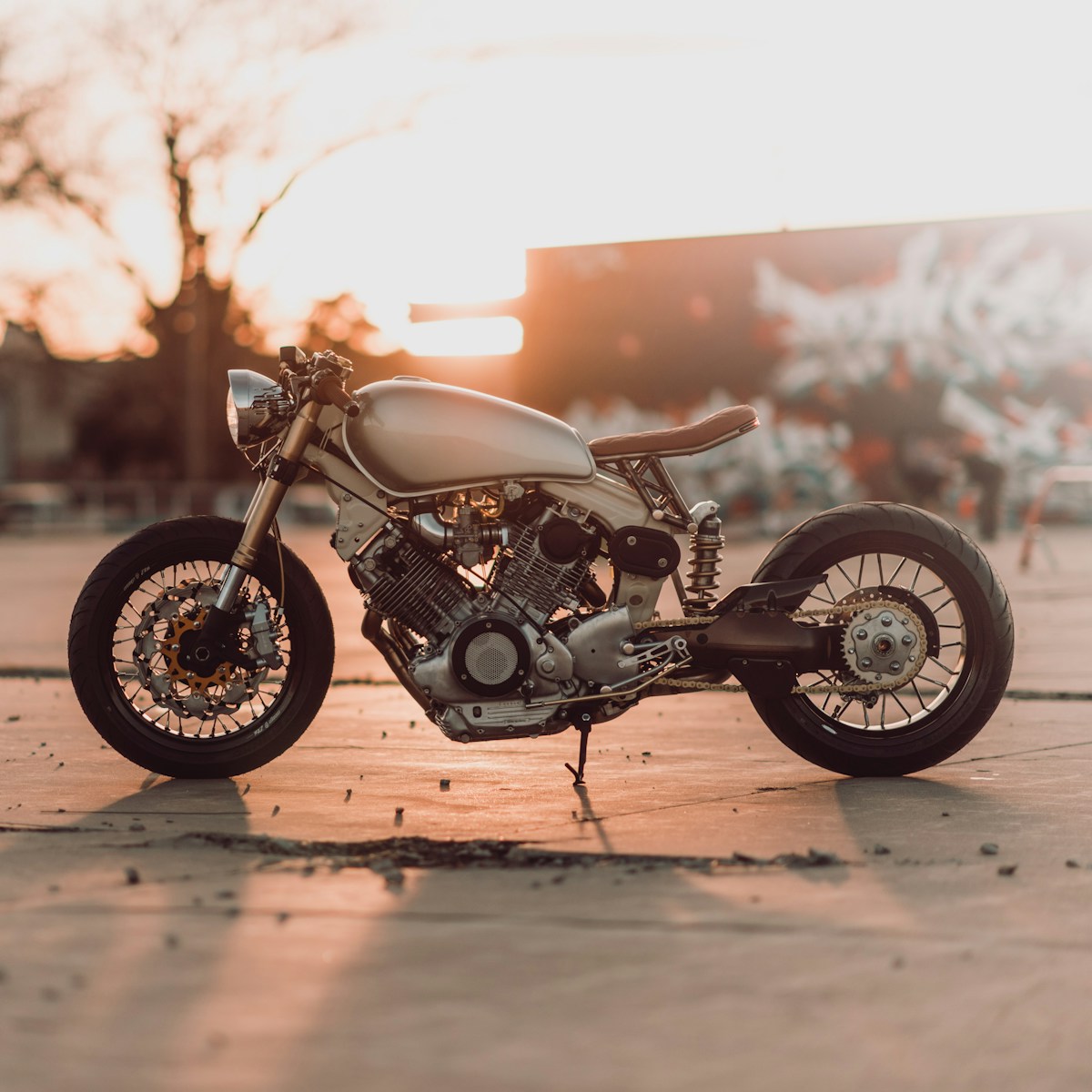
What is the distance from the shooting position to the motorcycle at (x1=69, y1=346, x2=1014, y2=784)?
212 inches

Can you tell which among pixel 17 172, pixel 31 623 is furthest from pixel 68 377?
pixel 31 623

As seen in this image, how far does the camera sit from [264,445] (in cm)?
580

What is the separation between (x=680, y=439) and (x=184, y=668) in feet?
5.77

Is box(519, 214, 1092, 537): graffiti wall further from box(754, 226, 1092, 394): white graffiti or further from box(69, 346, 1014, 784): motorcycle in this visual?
box(69, 346, 1014, 784): motorcycle

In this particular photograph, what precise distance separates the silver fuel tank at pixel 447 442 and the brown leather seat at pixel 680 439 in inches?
5.2

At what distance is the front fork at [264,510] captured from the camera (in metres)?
5.50

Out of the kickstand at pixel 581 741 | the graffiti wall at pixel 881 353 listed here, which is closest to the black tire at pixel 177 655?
the kickstand at pixel 581 741

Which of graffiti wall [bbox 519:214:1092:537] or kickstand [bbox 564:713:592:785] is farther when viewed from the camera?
graffiti wall [bbox 519:214:1092:537]

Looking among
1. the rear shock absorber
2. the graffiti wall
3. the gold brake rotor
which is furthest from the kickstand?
the graffiti wall

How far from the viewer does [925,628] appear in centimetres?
562

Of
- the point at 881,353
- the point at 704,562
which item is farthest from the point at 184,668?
the point at 881,353

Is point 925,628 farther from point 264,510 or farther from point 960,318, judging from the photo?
point 960,318

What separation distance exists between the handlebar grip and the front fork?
0.05m

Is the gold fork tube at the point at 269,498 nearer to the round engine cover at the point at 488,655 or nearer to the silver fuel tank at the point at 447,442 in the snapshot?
the silver fuel tank at the point at 447,442
